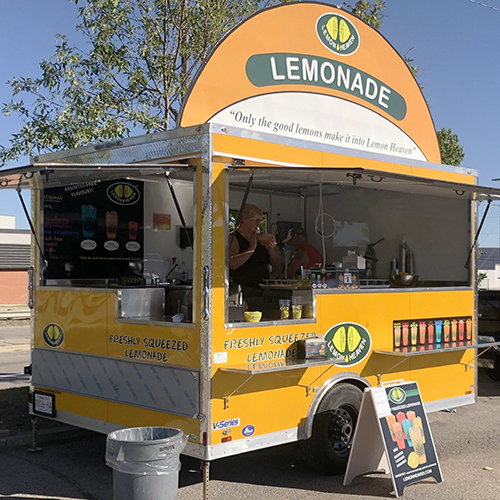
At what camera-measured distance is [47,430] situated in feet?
24.0

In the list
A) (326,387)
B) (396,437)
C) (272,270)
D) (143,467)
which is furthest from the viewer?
(272,270)

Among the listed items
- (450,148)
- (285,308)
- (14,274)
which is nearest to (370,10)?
(450,148)

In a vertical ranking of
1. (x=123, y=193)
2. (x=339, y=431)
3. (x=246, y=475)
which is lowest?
(x=246, y=475)

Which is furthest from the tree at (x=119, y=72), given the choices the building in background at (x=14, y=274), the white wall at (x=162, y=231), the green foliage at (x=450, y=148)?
the building in background at (x=14, y=274)

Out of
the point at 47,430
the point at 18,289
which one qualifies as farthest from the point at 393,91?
the point at 18,289

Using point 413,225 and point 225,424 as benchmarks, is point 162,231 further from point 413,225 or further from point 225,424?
point 413,225

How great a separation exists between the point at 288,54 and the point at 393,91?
1.86 meters

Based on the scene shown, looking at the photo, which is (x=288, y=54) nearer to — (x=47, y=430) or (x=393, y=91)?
(x=393, y=91)

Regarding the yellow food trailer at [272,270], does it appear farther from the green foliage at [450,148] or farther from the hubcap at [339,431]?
the green foliage at [450,148]

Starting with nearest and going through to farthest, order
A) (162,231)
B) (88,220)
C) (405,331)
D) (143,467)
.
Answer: (143,467), (405,331), (88,220), (162,231)

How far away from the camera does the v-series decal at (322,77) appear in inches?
272

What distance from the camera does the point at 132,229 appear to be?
24.4 feet

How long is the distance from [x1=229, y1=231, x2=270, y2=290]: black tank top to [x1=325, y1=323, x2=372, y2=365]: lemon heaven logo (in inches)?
42.4

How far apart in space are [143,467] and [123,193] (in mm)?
3652
